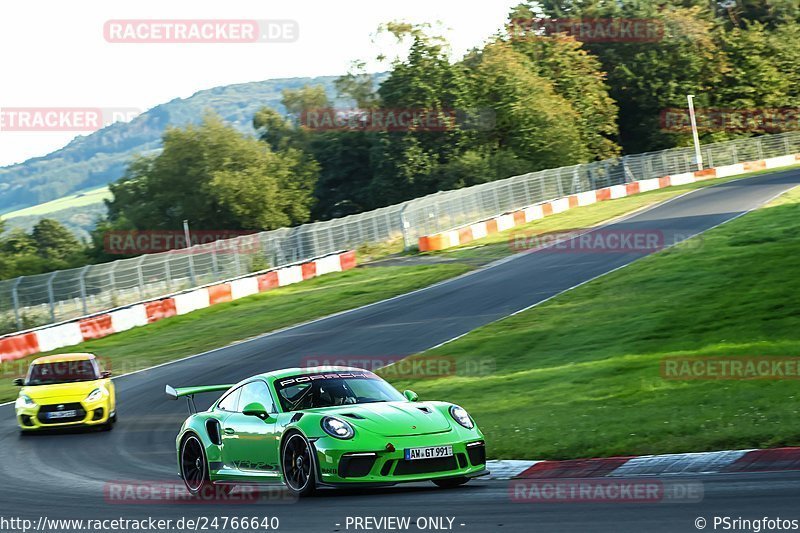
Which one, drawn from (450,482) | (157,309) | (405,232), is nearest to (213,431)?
(450,482)

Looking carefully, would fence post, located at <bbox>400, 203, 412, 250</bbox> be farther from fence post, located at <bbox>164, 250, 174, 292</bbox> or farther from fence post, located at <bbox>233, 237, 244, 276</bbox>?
fence post, located at <bbox>164, 250, 174, 292</bbox>

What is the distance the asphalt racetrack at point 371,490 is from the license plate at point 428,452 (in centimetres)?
34

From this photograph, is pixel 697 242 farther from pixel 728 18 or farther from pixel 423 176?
pixel 728 18

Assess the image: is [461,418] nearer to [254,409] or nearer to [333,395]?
[333,395]

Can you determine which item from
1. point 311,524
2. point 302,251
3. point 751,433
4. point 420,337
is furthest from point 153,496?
point 302,251

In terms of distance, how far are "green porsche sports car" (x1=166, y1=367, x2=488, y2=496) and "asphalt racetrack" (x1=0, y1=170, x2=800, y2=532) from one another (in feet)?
0.79

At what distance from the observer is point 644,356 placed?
1602cm

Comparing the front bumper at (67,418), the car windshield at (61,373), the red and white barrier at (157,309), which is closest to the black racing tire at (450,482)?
the front bumper at (67,418)

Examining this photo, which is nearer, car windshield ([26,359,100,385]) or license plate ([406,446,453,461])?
license plate ([406,446,453,461])

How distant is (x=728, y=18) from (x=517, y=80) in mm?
29723

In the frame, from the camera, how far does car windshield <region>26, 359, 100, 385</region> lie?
17922 millimetres

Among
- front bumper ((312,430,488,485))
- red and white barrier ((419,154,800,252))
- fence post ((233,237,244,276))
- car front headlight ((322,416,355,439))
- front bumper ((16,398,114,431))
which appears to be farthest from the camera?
red and white barrier ((419,154,800,252))

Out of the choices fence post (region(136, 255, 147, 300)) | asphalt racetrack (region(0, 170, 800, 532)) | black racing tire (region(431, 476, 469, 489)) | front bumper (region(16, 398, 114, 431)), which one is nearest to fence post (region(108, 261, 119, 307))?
fence post (region(136, 255, 147, 300))

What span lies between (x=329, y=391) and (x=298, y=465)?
0.90 metres
